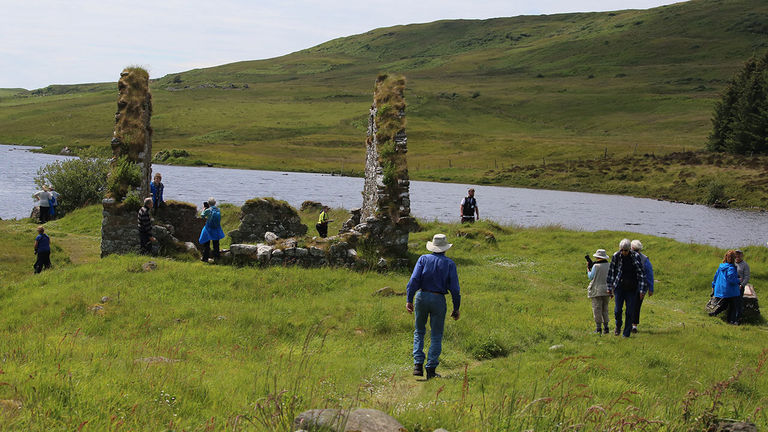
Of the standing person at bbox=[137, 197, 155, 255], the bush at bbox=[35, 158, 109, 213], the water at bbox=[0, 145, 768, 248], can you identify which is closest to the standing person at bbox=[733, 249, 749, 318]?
the standing person at bbox=[137, 197, 155, 255]

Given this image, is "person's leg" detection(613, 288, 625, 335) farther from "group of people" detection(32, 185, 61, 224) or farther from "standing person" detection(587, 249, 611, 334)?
"group of people" detection(32, 185, 61, 224)

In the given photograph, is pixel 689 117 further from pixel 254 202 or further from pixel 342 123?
pixel 254 202

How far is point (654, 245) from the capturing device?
2544 centimetres

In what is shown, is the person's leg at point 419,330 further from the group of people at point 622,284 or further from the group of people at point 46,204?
the group of people at point 46,204

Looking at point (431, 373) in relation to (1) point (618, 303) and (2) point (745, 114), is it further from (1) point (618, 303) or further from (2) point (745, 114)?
(2) point (745, 114)

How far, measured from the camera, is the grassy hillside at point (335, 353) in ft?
20.7

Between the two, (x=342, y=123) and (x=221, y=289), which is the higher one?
(x=342, y=123)

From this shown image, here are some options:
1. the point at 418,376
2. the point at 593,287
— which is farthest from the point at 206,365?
the point at 593,287

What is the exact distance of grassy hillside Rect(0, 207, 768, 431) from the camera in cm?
632

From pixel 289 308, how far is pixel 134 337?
3.78 meters

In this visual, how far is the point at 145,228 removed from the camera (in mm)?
18562

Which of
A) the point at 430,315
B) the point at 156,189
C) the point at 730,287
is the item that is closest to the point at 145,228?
the point at 156,189

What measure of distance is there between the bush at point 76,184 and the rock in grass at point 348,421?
33.0m

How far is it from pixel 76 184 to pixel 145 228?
19.0 metres
